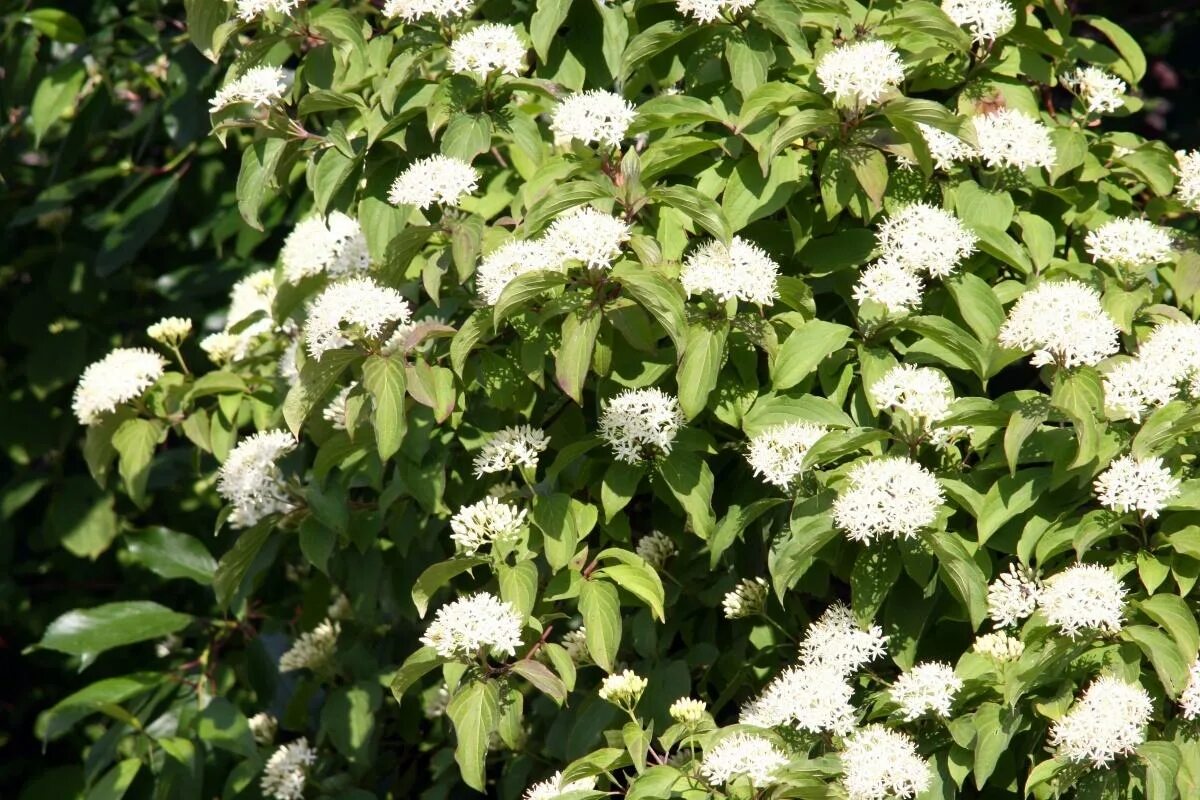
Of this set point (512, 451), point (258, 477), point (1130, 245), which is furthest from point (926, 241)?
point (258, 477)

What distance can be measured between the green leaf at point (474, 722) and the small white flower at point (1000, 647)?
718 millimetres

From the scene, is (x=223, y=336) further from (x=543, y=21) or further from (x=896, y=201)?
(x=896, y=201)

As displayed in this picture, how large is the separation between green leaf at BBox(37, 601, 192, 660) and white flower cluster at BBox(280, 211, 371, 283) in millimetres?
935

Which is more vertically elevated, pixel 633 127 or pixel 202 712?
pixel 633 127

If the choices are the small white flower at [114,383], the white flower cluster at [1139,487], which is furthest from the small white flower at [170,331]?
the white flower cluster at [1139,487]

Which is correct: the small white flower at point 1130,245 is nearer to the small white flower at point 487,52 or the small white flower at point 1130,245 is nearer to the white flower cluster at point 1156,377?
the white flower cluster at point 1156,377

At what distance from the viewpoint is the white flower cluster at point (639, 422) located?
2229 mm

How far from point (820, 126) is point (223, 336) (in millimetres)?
1550

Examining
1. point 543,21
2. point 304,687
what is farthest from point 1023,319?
point 304,687

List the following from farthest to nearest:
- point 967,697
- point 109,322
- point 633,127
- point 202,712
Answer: point 109,322 → point 202,712 → point 633,127 → point 967,697

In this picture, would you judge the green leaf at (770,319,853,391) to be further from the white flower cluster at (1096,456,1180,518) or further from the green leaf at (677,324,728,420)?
the white flower cluster at (1096,456,1180,518)

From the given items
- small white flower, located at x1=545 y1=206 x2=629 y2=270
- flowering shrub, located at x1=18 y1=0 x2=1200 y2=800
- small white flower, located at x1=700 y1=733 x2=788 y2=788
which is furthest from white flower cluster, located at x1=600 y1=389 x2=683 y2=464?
small white flower, located at x1=700 y1=733 x2=788 y2=788

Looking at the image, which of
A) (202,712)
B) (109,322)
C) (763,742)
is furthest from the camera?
(109,322)

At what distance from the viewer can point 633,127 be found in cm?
239
